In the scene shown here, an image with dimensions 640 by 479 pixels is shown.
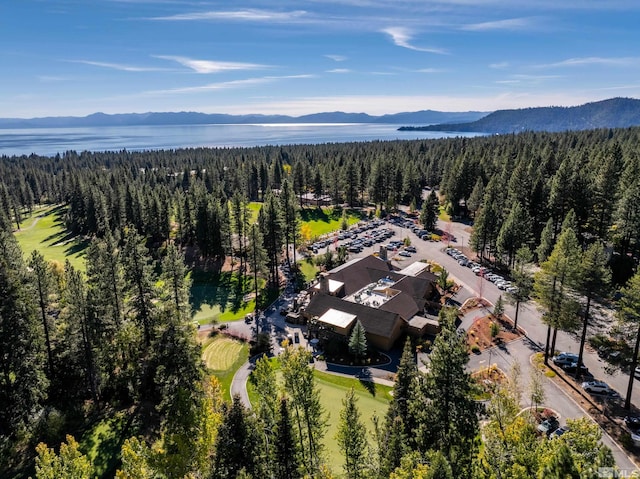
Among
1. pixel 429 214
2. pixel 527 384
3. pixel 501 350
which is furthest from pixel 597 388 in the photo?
pixel 429 214

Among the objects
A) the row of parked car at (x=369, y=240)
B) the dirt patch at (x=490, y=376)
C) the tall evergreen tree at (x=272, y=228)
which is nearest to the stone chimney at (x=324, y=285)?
the tall evergreen tree at (x=272, y=228)

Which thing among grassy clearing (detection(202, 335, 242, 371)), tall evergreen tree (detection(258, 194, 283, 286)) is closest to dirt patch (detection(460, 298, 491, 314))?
grassy clearing (detection(202, 335, 242, 371))

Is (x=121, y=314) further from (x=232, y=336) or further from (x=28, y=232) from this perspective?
(x=28, y=232)

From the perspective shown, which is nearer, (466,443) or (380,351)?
(466,443)

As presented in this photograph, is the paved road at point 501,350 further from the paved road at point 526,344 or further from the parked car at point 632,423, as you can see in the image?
the parked car at point 632,423

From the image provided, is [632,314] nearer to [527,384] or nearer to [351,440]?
[527,384]

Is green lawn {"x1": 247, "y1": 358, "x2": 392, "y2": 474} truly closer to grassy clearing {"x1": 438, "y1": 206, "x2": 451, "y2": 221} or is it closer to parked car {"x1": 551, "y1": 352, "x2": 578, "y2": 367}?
parked car {"x1": 551, "y1": 352, "x2": 578, "y2": 367}

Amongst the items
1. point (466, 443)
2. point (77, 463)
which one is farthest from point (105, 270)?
point (466, 443)
